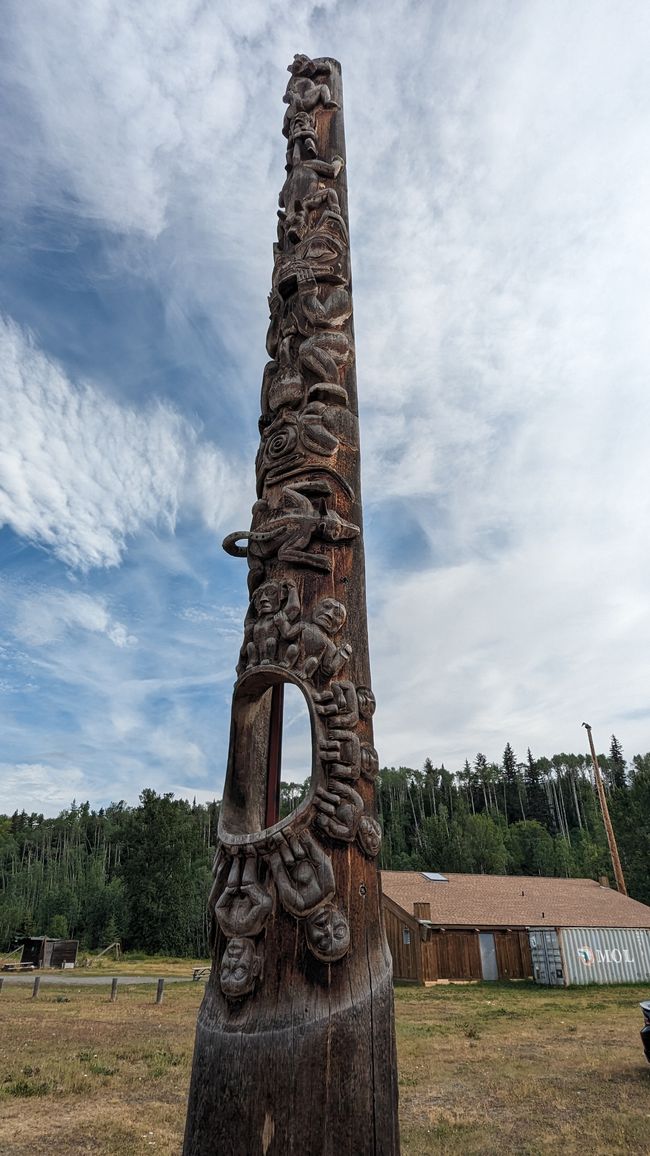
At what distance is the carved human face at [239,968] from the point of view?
2850 mm

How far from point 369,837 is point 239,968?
810 mm

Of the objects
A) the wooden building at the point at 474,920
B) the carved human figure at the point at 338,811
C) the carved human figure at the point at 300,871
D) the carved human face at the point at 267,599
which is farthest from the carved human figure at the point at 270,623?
the wooden building at the point at 474,920

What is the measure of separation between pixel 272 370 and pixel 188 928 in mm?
51596

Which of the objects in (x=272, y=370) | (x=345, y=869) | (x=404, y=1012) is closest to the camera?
(x=345, y=869)

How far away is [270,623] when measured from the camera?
146 inches

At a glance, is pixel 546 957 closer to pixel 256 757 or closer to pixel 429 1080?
pixel 429 1080

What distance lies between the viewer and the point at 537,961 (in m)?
24.4

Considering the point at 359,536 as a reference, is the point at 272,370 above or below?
above

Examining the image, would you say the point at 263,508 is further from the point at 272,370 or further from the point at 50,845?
the point at 50,845

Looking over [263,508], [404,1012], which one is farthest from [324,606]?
[404,1012]

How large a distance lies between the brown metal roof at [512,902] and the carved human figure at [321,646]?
80.1 feet

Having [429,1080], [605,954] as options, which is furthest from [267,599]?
[605,954]

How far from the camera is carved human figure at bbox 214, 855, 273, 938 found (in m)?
2.96

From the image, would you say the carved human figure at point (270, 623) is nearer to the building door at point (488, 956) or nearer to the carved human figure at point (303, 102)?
the carved human figure at point (303, 102)
